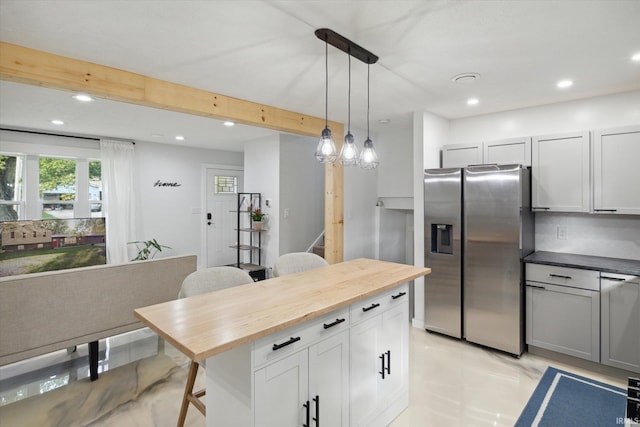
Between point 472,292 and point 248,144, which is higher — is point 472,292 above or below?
below

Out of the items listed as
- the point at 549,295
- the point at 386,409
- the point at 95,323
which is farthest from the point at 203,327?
the point at 549,295

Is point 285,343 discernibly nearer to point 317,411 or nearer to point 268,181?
point 317,411

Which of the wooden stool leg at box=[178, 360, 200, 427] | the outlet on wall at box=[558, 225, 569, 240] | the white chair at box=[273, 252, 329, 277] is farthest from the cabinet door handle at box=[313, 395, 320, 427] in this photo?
the outlet on wall at box=[558, 225, 569, 240]

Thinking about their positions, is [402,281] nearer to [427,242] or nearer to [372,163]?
[372,163]

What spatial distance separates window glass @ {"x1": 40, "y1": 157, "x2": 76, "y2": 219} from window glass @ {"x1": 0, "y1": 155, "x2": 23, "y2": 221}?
0.84 ft

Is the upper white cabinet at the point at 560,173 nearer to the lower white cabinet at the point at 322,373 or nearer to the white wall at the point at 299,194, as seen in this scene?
the lower white cabinet at the point at 322,373

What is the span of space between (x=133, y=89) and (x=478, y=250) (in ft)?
11.4

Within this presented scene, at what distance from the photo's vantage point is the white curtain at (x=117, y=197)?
5422 millimetres

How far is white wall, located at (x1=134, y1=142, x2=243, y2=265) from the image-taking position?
19.4 ft

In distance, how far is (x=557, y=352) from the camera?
9.96ft

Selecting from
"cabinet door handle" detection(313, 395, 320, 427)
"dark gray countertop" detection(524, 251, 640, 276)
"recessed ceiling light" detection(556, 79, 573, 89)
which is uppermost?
"recessed ceiling light" detection(556, 79, 573, 89)

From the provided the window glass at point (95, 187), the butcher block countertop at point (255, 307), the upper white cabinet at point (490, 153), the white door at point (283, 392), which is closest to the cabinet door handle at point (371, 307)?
the butcher block countertop at point (255, 307)

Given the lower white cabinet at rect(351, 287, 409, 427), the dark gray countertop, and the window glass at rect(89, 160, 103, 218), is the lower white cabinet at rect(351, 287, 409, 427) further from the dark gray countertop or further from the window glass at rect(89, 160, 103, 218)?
the window glass at rect(89, 160, 103, 218)

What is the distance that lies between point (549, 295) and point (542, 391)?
2.89ft
